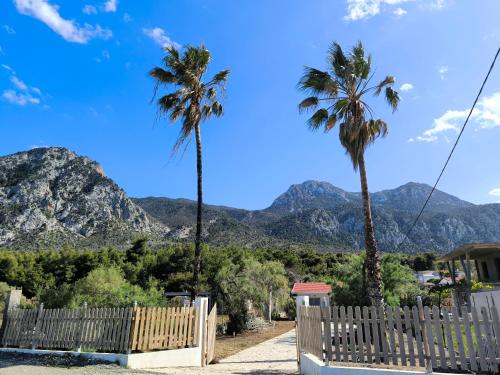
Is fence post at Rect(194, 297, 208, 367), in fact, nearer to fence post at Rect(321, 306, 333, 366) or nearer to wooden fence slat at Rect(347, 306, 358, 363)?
fence post at Rect(321, 306, 333, 366)

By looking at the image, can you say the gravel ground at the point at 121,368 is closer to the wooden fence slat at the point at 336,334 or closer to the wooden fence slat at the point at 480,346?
the wooden fence slat at the point at 336,334

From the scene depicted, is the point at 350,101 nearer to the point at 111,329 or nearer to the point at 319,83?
the point at 319,83

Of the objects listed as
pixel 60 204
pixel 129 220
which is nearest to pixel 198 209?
pixel 60 204

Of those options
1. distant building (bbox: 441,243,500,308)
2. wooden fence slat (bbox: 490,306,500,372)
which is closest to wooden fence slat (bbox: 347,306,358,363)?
wooden fence slat (bbox: 490,306,500,372)

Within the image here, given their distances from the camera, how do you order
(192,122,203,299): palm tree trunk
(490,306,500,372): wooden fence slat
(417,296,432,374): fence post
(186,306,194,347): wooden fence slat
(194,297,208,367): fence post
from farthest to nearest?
(192,122,203,299): palm tree trunk → (194,297,208,367): fence post → (186,306,194,347): wooden fence slat → (417,296,432,374): fence post → (490,306,500,372): wooden fence slat

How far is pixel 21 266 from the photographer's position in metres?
48.3

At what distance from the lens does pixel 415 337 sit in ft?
22.6

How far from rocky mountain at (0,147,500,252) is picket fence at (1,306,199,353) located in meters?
64.2

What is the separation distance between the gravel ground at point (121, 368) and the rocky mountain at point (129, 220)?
66.0 meters

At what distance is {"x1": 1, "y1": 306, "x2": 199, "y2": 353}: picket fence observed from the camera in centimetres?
1055

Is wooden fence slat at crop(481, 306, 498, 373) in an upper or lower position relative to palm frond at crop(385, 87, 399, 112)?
lower

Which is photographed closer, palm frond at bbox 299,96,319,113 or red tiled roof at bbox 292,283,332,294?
palm frond at bbox 299,96,319,113

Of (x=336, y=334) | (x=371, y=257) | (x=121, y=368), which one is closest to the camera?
(x=336, y=334)

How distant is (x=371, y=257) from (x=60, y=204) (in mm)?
80279
